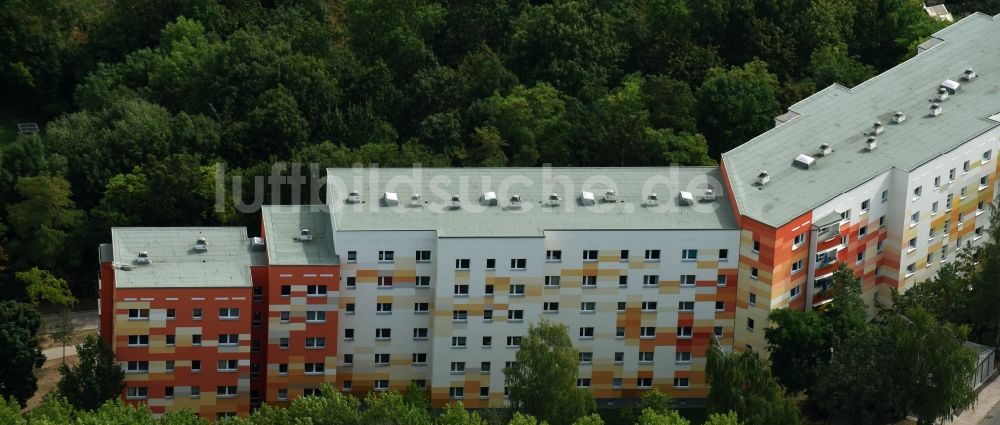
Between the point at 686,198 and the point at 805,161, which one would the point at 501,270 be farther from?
the point at 805,161

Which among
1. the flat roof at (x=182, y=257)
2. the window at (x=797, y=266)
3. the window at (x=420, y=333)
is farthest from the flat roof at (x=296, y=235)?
the window at (x=797, y=266)

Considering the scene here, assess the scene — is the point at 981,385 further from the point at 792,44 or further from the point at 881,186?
the point at 792,44

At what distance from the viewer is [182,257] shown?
148 meters

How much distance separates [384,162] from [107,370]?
34476 millimetres

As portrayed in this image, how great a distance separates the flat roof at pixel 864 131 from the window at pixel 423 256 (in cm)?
2111

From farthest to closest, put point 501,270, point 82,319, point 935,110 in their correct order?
point 82,319
point 935,110
point 501,270

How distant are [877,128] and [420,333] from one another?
35.6 meters

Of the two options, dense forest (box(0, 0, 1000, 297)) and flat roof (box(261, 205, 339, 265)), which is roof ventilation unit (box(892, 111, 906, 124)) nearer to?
dense forest (box(0, 0, 1000, 297))

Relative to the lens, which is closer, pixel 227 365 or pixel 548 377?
pixel 548 377

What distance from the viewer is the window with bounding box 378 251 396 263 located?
146 m

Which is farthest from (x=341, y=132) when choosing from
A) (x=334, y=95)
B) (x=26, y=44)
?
(x=26, y=44)

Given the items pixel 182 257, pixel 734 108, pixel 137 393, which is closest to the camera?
pixel 137 393

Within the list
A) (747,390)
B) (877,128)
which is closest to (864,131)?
(877,128)

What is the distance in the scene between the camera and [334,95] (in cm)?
18175
